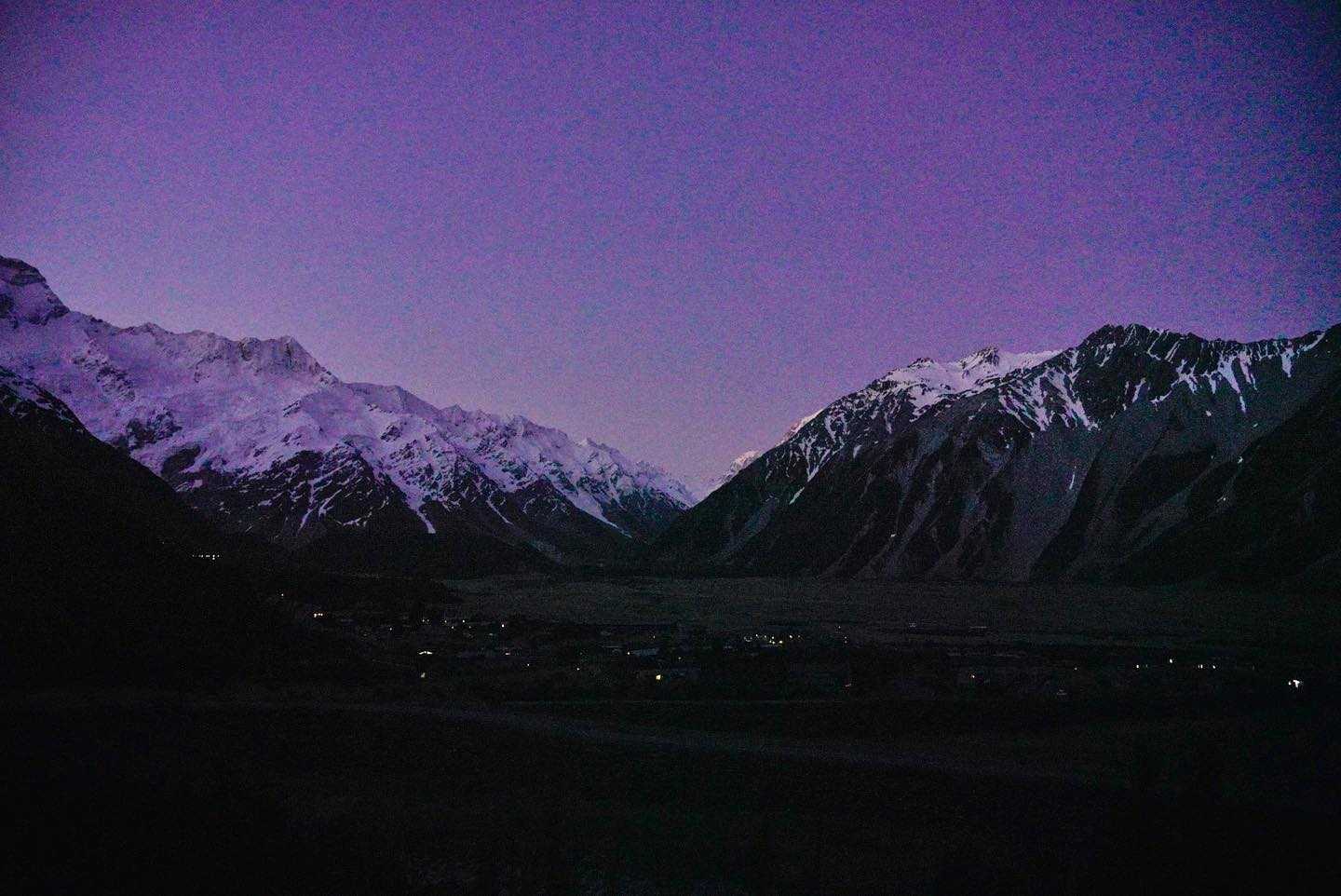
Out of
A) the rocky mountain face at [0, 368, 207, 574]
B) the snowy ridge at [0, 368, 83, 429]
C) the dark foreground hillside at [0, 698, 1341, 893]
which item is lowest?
the dark foreground hillside at [0, 698, 1341, 893]

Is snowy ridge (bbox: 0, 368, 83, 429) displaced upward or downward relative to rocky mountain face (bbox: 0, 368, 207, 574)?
upward

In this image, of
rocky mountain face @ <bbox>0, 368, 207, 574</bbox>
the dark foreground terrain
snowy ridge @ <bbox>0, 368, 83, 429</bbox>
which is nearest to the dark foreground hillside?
the dark foreground terrain

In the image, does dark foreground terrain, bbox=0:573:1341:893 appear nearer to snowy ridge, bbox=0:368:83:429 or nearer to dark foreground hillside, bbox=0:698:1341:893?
dark foreground hillside, bbox=0:698:1341:893

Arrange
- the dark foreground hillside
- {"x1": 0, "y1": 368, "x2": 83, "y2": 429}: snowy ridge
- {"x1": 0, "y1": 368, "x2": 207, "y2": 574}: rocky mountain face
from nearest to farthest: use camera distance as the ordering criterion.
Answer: the dark foreground hillside → {"x1": 0, "y1": 368, "x2": 207, "y2": 574}: rocky mountain face → {"x1": 0, "y1": 368, "x2": 83, "y2": 429}: snowy ridge

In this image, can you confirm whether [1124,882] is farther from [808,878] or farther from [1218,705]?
[1218,705]

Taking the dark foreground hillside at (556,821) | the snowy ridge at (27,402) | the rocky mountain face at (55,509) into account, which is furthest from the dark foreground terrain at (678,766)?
the snowy ridge at (27,402)

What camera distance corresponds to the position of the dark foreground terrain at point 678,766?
3164cm

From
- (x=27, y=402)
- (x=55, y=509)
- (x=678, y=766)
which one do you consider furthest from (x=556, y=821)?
(x=27, y=402)

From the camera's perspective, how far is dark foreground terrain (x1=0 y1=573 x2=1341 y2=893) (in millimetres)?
31641

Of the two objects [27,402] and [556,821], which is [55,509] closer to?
[556,821]

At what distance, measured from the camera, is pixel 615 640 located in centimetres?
10175

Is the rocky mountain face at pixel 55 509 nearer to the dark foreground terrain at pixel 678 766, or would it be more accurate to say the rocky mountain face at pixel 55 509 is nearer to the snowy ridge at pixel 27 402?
the snowy ridge at pixel 27 402

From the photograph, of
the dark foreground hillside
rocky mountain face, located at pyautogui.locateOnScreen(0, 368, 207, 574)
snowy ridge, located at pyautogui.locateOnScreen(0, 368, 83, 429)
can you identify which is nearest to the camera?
the dark foreground hillside

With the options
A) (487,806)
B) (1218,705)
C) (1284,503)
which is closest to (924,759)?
(487,806)
